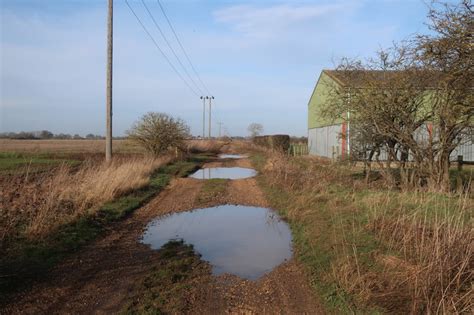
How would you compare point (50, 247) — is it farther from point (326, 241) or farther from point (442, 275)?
point (442, 275)

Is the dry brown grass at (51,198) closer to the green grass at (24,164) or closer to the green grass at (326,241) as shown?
the green grass at (24,164)

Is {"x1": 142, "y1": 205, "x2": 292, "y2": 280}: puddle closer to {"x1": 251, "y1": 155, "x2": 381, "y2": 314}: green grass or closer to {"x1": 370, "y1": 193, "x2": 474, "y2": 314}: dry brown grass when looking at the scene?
{"x1": 251, "y1": 155, "x2": 381, "y2": 314}: green grass

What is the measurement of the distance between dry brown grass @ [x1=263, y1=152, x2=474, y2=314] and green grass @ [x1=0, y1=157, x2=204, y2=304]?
4.46m

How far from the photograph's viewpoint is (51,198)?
28.9ft

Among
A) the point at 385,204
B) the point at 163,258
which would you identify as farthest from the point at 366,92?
the point at 163,258

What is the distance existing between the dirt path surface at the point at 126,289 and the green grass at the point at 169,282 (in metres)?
0.14

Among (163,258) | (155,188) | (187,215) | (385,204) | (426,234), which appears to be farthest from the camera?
(155,188)

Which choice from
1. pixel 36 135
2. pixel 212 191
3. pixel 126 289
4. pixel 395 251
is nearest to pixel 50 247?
pixel 126 289

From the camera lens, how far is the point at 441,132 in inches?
453

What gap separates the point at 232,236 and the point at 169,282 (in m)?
3.29

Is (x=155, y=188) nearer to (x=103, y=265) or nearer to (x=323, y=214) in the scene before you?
(x=323, y=214)

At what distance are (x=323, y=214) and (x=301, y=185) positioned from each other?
14.4 feet

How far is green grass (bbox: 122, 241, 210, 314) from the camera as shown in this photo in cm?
480

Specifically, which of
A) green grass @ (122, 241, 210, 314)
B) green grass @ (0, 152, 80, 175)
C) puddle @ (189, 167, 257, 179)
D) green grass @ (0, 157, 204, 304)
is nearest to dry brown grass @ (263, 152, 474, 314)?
green grass @ (122, 241, 210, 314)
